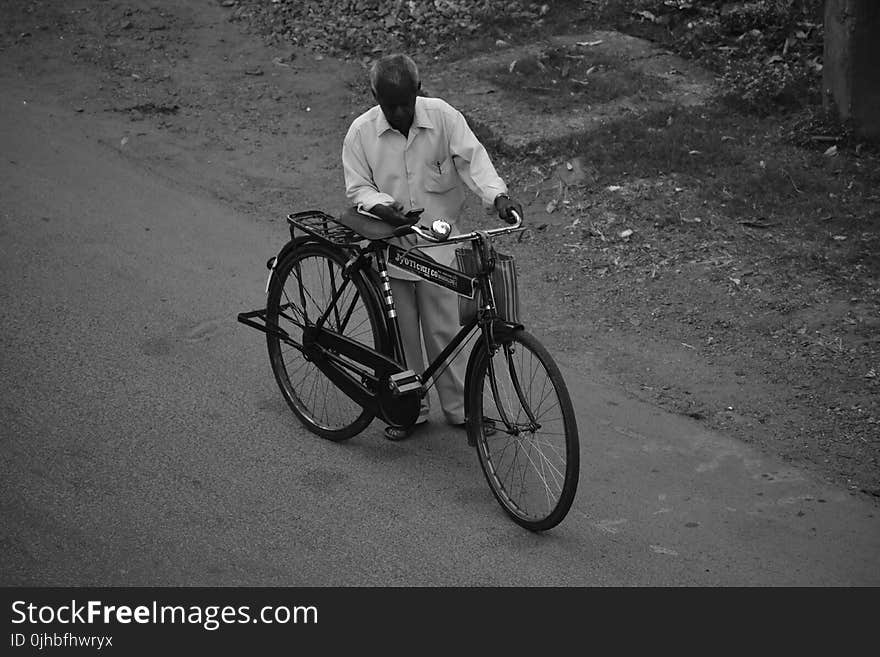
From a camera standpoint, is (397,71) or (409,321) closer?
(397,71)

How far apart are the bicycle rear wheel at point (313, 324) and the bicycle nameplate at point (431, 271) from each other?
0.23 metres

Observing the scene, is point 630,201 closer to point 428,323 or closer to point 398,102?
point 428,323

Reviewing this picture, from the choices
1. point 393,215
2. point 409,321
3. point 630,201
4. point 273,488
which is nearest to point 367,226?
point 393,215

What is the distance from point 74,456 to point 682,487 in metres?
2.91

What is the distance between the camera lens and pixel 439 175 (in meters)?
5.13

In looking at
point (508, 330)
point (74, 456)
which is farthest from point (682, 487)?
point (74, 456)

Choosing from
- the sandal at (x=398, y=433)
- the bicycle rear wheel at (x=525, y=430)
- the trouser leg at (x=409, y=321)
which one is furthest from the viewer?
the sandal at (x=398, y=433)

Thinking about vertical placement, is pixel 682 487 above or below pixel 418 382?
below

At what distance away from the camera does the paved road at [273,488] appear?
441cm

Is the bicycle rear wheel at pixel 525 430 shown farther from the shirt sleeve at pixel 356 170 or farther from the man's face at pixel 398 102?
the man's face at pixel 398 102

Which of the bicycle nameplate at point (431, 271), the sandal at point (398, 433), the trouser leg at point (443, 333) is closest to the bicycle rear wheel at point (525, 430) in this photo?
the bicycle nameplate at point (431, 271)

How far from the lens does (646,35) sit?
35.4ft

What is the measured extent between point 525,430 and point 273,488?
1.25 metres

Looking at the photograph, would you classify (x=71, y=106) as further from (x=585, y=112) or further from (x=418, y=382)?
(x=418, y=382)
